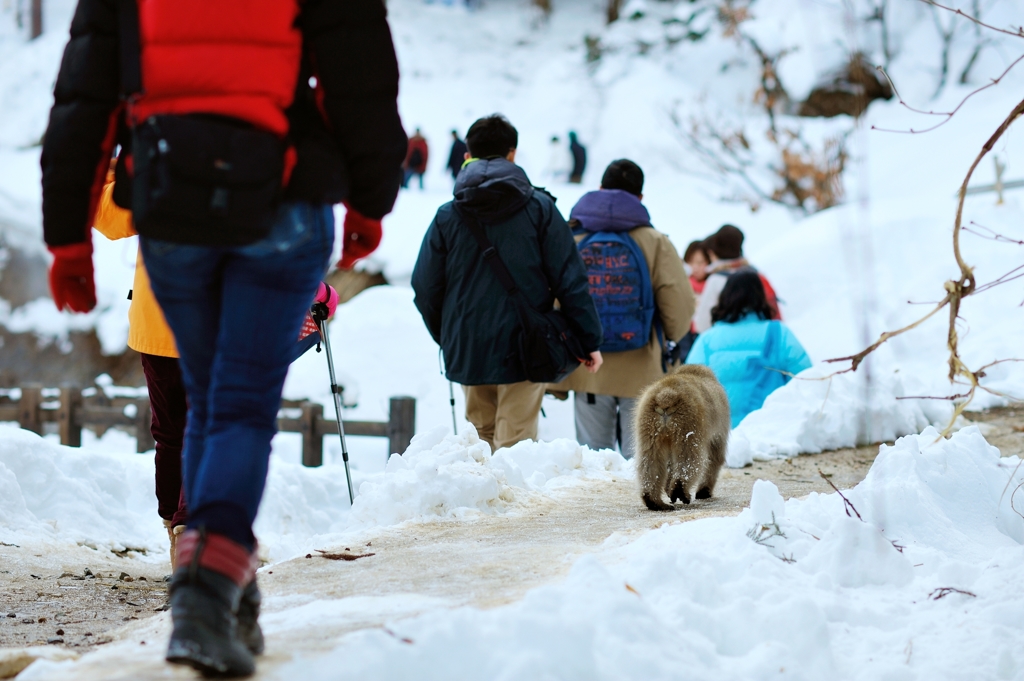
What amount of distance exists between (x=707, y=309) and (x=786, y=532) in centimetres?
454

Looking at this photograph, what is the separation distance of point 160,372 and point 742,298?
4.05 metres

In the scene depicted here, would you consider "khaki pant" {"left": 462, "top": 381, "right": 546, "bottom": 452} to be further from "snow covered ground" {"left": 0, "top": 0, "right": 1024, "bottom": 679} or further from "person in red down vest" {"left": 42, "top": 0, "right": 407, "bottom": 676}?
"person in red down vest" {"left": 42, "top": 0, "right": 407, "bottom": 676}

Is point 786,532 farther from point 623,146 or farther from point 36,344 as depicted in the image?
point 623,146

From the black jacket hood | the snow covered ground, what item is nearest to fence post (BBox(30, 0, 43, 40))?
the snow covered ground

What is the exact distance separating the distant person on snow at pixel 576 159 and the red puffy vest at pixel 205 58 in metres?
24.7

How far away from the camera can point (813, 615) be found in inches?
100

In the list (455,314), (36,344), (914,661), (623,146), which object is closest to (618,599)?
(914,661)

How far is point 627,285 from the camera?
228 inches

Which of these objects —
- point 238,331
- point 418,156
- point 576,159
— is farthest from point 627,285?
point 576,159

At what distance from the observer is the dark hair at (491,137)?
521 cm

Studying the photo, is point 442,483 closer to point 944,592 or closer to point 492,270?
point 492,270

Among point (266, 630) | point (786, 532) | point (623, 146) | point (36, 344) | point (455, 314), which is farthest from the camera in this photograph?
point (623, 146)

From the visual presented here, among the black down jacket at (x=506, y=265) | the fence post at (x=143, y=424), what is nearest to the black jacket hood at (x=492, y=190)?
the black down jacket at (x=506, y=265)

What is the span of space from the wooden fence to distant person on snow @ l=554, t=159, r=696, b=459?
291 cm
